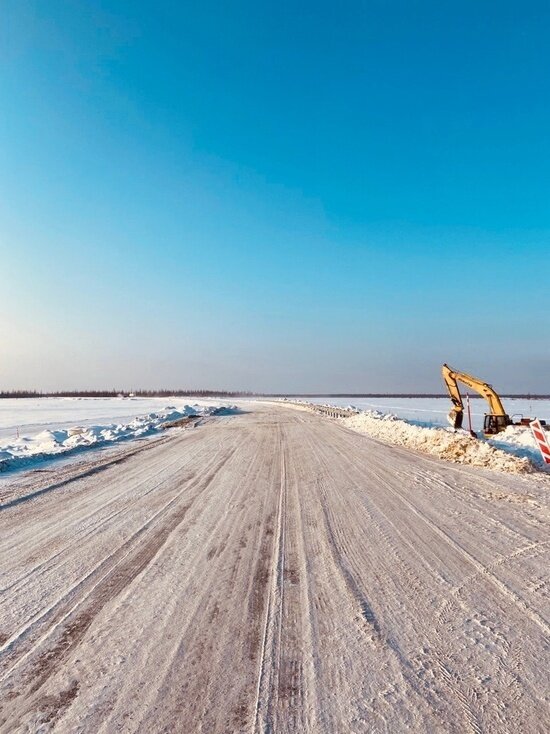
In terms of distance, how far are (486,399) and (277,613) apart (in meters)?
13.7

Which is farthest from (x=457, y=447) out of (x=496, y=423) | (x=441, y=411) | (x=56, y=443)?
(x=441, y=411)

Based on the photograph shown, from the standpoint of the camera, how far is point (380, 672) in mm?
2355

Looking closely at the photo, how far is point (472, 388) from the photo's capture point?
15.2m

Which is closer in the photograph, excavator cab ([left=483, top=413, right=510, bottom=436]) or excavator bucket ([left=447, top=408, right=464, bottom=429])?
excavator cab ([left=483, top=413, right=510, bottom=436])

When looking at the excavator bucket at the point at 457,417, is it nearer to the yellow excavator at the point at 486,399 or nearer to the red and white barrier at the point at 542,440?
the yellow excavator at the point at 486,399

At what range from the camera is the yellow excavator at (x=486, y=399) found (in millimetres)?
13938

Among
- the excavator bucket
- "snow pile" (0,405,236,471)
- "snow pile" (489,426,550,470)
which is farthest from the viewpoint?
the excavator bucket

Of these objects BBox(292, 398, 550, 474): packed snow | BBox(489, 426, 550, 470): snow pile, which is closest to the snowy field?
BBox(489, 426, 550, 470): snow pile

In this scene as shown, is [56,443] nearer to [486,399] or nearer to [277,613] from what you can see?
[277,613]

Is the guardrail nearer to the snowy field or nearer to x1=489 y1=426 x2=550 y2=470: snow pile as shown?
the snowy field

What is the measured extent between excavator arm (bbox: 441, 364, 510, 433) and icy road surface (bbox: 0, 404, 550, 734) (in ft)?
26.9

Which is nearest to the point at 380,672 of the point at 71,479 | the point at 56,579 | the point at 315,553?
the point at 315,553

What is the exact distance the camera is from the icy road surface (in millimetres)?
2109

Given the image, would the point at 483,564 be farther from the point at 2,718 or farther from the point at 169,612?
the point at 2,718
